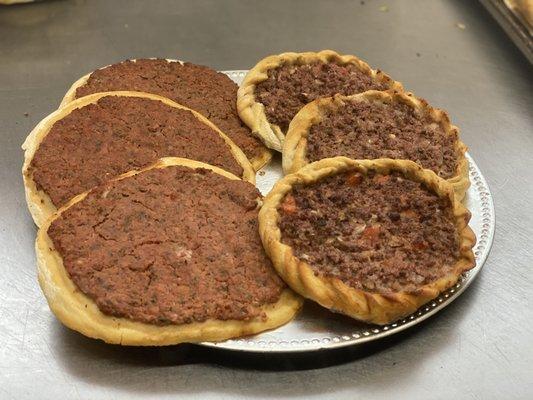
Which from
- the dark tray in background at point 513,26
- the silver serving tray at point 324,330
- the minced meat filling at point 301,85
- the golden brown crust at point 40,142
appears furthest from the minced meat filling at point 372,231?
the dark tray in background at point 513,26

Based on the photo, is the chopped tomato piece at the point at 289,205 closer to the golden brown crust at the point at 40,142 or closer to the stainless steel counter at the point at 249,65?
the golden brown crust at the point at 40,142

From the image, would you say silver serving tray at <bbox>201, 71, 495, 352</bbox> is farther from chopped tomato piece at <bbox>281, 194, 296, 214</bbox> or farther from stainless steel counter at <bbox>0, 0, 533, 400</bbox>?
chopped tomato piece at <bbox>281, 194, 296, 214</bbox>

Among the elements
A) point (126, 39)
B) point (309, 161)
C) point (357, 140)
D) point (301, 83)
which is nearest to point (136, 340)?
point (309, 161)

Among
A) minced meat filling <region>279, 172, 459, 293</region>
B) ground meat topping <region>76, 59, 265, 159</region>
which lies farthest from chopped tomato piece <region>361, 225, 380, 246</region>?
ground meat topping <region>76, 59, 265, 159</region>

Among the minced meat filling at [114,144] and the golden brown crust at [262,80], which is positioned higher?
the golden brown crust at [262,80]

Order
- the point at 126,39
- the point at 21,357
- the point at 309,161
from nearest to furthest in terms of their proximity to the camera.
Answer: the point at 21,357 → the point at 309,161 → the point at 126,39

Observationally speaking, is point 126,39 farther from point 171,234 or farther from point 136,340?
point 136,340
